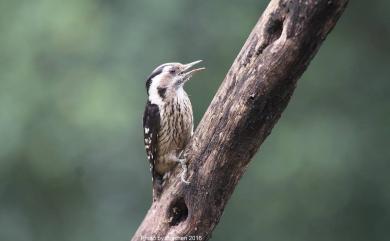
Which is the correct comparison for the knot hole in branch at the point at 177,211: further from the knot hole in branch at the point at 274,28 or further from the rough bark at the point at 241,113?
the knot hole in branch at the point at 274,28

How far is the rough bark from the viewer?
3904mm

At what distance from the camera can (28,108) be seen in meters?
9.22

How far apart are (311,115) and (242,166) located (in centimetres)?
497

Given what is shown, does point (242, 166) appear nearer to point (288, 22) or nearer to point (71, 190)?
point (288, 22)

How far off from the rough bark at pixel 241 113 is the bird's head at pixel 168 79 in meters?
0.61

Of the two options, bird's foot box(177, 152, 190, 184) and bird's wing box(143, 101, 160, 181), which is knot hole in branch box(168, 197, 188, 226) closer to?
bird's foot box(177, 152, 190, 184)

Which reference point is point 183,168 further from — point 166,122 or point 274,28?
point 274,28

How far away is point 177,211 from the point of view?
15.4ft

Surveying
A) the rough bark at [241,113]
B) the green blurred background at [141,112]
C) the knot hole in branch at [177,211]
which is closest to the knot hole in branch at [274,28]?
the rough bark at [241,113]

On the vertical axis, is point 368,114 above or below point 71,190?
above

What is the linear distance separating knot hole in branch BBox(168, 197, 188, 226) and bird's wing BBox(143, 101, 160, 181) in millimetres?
450

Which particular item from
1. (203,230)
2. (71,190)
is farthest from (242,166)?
(71,190)

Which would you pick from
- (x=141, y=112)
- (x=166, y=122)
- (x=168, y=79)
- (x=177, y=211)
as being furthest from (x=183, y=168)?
(x=141, y=112)

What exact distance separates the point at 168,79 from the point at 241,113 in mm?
1028
